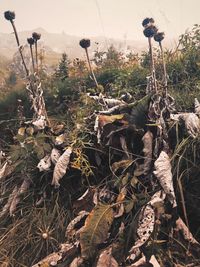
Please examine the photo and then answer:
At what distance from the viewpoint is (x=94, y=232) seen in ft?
7.06

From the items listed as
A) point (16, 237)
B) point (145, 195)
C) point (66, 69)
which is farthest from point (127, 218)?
point (66, 69)

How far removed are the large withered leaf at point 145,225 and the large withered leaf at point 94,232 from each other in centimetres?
18

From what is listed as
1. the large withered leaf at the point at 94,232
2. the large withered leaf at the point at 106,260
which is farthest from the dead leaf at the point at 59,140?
the large withered leaf at the point at 106,260

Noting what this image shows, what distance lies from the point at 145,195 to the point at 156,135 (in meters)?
0.44

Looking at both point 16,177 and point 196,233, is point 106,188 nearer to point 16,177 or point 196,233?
point 196,233

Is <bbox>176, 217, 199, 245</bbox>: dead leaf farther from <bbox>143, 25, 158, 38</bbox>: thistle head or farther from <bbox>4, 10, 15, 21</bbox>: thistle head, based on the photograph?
<bbox>4, 10, 15, 21</bbox>: thistle head

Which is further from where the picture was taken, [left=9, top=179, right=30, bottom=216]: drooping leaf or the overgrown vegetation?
[left=9, top=179, right=30, bottom=216]: drooping leaf

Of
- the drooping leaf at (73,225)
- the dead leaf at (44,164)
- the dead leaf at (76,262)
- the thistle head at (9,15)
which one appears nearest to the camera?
the dead leaf at (76,262)

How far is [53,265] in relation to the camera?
220 cm

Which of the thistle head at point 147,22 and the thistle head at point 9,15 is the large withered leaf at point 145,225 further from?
the thistle head at point 9,15

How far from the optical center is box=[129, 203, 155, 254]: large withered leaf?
203cm

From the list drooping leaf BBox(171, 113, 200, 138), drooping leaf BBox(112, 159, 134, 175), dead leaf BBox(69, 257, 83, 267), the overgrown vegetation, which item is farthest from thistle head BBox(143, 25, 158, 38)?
dead leaf BBox(69, 257, 83, 267)

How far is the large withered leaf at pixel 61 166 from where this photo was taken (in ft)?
8.69

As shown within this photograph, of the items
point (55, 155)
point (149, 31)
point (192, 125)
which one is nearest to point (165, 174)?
point (192, 125)
